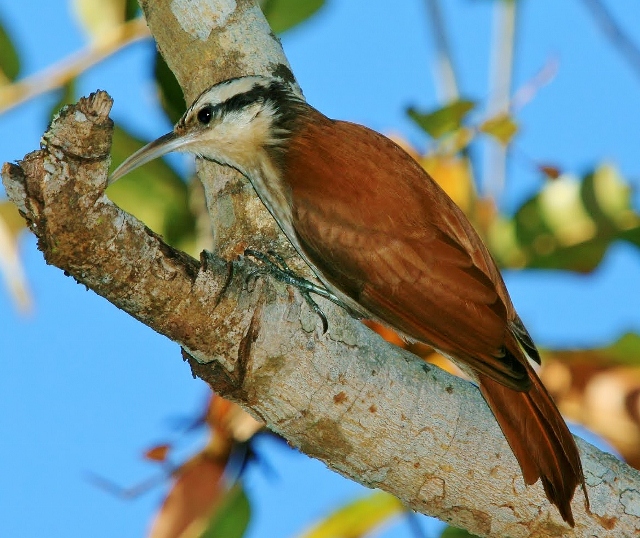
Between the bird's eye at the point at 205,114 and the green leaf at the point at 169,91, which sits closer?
the bird's eye at the point at 205,114

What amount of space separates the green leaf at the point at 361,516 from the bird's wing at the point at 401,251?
2.94 ft

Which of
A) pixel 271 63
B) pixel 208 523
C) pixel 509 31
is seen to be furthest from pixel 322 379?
pixel 509 31

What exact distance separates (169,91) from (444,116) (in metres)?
1.20

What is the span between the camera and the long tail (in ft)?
8.22

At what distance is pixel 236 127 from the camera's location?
342cm

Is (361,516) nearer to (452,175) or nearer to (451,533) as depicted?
(451,533)

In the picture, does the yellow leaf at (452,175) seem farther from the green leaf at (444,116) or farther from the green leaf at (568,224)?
the green leaf at (444,116)

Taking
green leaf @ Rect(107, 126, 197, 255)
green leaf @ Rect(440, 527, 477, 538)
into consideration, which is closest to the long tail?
green leaf @ Rect(440, 527, 477, 538)

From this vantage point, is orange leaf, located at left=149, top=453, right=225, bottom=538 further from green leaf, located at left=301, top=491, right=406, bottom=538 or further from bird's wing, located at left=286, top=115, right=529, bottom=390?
bird's wing, located at left=286, top=115, right=529, bottom=390

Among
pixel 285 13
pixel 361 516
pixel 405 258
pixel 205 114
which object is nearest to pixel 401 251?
pixel 405 258

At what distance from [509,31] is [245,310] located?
1.96 metres

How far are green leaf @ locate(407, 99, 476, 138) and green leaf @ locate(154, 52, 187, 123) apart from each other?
1.00m

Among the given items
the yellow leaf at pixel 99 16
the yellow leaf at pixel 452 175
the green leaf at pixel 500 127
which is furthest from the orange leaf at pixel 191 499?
the yellow leaf at pixel 99 16

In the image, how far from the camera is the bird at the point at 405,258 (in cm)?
262
